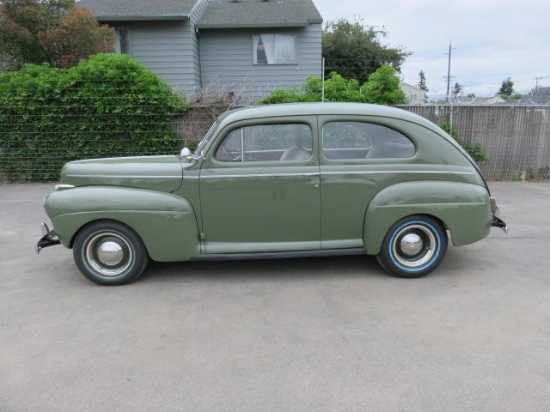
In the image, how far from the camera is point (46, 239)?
4.61m

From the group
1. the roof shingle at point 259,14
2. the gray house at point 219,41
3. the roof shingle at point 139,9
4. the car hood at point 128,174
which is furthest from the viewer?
the roof shingle at point 259,14

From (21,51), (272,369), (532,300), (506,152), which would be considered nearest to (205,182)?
(272,369)

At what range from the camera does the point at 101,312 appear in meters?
3.88

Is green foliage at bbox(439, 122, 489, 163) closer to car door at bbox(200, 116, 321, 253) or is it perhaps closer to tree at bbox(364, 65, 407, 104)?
tree at bbox(364, 65, 407, 104)

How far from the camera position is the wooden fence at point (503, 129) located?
31.9 ft

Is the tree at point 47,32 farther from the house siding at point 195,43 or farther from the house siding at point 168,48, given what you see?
the house siding at point 195,43

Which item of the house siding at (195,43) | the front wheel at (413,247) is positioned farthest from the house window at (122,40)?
the front wheel at (413,247)

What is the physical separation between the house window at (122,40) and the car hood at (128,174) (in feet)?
37.8

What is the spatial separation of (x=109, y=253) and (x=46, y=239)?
2.59 feet

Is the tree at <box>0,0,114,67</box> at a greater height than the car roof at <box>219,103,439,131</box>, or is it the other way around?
the tree at <box>0,0,114,67</box>

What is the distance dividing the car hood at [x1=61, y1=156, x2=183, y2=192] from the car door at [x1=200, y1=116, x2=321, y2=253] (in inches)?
12.9

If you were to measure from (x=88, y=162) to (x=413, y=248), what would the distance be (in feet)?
11.8

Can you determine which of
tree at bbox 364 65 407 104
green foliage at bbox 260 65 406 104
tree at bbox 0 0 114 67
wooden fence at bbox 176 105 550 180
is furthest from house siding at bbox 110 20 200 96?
tree at bbox 364 65 407 104

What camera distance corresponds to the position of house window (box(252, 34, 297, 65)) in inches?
605
